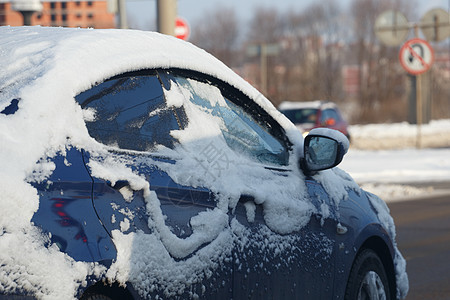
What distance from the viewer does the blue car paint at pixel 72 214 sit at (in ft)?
9.38

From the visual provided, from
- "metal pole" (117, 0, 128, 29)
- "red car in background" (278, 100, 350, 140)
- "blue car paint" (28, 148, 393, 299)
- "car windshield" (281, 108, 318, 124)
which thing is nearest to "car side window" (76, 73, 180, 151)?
"blue car paint" (28, 148, 393, 299)

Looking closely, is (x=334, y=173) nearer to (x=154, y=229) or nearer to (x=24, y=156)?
(x=154, y=229)

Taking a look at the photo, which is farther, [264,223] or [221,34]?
[221,34]

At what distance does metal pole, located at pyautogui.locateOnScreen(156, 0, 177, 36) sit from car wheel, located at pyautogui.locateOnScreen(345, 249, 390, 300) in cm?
615

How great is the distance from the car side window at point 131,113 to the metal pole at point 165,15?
7.07 meters

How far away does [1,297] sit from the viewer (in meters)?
2.65

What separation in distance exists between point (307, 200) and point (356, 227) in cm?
52

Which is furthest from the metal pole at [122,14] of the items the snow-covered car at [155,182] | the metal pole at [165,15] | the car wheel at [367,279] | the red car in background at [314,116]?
the snow-covered car at [155,182]

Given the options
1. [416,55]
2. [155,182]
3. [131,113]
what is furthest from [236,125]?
[416,55]

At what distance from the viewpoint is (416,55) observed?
22469 millimetres

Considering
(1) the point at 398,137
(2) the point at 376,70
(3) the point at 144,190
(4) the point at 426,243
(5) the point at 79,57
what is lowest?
(2) the point at 376,70

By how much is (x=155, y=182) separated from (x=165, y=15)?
755 cm

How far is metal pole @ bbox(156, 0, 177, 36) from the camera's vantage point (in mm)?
10672

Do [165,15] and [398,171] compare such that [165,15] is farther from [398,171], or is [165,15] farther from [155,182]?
[398,171]
